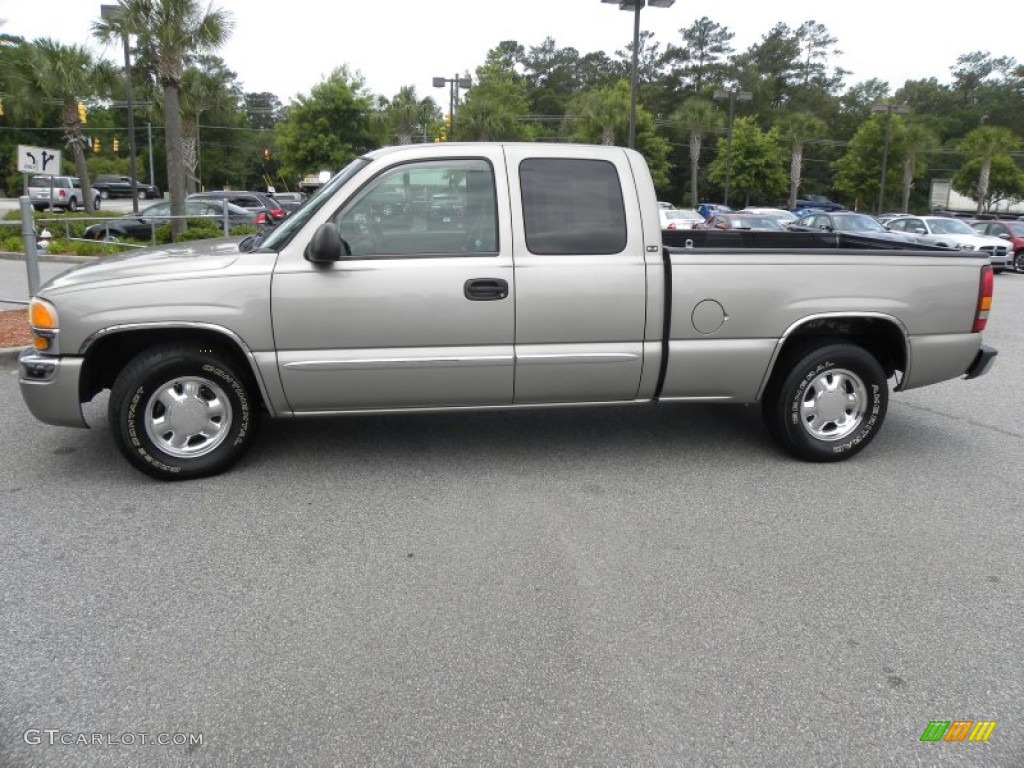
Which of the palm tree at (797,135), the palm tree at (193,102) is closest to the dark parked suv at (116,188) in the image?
the palm tree at (193,102)

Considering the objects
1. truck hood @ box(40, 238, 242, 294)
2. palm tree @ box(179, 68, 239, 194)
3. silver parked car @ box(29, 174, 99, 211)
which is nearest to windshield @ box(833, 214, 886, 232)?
truck hood @ box(40, 238, 242, 294)

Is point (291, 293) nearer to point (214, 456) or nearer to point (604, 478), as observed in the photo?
point (214, 456)

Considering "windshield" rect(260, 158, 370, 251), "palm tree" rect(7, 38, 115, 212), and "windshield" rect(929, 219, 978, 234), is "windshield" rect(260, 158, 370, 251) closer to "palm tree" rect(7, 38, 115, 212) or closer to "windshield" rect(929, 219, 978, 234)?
"windshield" rect(929, 219, 978, 234)

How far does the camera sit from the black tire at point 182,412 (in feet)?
15.4

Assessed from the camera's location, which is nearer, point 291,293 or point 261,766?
point 261,766

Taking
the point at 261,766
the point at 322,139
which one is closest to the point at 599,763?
A: the point at 261,766

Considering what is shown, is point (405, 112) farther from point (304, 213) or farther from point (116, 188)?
point (304, 213)

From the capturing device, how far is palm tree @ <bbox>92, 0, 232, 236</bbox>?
19.2 meters

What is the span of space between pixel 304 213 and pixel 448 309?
107cm

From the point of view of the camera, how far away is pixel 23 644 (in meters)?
3.19

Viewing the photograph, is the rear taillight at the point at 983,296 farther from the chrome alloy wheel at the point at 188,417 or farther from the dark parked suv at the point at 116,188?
the dark parked suv at the point at 116,188

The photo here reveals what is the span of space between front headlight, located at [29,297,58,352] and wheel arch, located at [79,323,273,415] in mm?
190

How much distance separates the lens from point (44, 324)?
15.2ft

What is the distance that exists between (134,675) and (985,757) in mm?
2915
